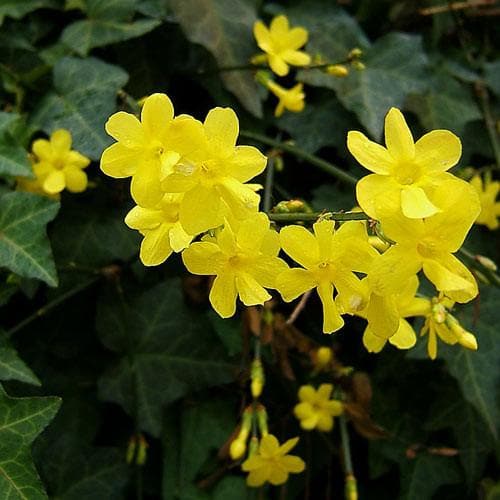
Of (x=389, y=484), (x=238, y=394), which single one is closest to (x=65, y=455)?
(x=238, y=394)

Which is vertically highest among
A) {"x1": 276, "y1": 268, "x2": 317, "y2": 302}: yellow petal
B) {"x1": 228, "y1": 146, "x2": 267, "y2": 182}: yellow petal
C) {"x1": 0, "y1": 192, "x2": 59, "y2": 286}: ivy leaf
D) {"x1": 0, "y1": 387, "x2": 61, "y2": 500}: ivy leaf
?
{"x1": 228, "y1": 146, "x2": 267, "y2": 182}: yellow petal

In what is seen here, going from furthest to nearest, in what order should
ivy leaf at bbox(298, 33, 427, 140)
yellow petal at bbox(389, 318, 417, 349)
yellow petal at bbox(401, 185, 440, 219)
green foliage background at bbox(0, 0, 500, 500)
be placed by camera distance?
ivy leaf at bbox(298, 33, 427, 140) → green foliage background at bbox(0, 0, 500, 500) → yellow petal at bbox(389, 318, 417, 349) → yellow petal at bbox(401, 185, 440, 219)

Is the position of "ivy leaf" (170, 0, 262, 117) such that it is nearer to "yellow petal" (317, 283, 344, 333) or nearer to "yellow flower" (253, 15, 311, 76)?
"yellow flower" (253, 15, 311, 76)

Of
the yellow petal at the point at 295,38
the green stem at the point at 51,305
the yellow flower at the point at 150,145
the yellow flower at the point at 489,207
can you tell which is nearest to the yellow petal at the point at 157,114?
the yellow flower at the point at 150,145

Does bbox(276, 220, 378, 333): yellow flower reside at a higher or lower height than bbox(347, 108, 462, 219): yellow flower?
lower

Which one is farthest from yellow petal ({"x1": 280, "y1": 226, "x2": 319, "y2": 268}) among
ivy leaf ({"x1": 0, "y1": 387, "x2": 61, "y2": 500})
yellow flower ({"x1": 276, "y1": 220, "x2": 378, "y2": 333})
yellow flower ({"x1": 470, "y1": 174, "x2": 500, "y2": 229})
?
yellow flower ({"x1": 470, "y1": 174, "x2": 500, "y2": 229})

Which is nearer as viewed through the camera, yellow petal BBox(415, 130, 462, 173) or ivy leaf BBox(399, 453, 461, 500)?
yellow petal BBox(415, 130, 462, 173)

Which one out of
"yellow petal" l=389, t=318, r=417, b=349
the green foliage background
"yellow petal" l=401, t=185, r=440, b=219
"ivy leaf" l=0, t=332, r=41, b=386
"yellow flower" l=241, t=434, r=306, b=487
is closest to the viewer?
"yellow petal" l=401, t=185, r=440, b=219

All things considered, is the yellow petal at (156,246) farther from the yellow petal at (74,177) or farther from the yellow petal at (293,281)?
the yellow petal at (74,177)

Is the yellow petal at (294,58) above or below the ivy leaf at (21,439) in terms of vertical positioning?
above
